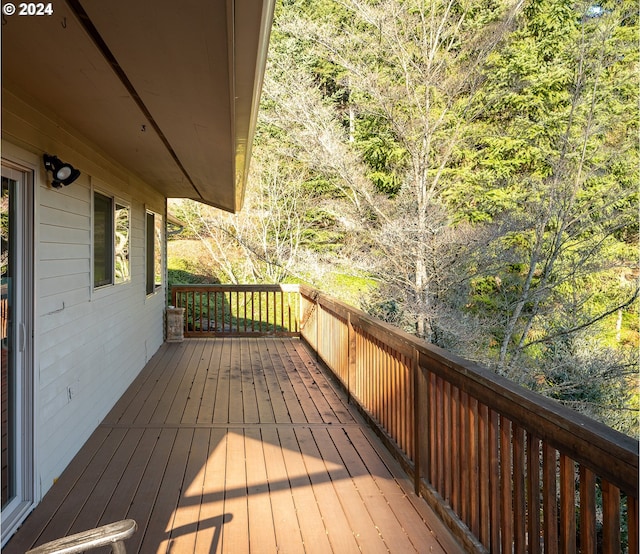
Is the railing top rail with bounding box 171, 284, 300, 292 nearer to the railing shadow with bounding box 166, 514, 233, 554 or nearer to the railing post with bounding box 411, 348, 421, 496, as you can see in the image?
the railing post with bounding box 411, 348, 421, 496

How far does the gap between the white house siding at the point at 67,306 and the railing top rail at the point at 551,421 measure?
7.09 feet

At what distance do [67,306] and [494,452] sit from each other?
274 centimetres

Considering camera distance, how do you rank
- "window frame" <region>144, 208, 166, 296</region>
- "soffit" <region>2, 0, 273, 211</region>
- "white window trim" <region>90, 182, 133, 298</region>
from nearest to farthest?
1. "soffit" <region>2, 0, 273, 211</region>
2. "white window trim" <region>90, 182, 133, 298</region>
3. "window frame" <region>144, 208, 166, 296</region>

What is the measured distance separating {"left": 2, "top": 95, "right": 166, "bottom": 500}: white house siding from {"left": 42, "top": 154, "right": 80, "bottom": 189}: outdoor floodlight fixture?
5 centimetres

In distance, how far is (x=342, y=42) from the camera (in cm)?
957

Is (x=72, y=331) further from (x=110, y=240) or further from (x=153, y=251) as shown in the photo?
(x=153, y=251)

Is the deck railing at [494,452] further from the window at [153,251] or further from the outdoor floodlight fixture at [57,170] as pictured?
the window at [153,251]

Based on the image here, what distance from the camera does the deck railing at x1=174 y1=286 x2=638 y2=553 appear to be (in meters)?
1.29

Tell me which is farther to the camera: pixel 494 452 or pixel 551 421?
pixel 494 452

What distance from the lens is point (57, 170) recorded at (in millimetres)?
2898

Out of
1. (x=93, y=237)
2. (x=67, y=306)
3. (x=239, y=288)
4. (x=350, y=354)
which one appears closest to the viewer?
(x=67, y=306)

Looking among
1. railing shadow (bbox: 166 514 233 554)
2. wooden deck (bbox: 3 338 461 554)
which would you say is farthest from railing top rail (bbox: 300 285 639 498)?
railing shadow (bbox: 166 514 233 554)

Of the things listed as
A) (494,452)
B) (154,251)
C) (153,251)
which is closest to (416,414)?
(494,452)

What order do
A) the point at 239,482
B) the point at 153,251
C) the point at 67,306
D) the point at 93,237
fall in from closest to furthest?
the point at 239,482 < the point at 67,306 < the point at 93,237 < the point at 153,251
